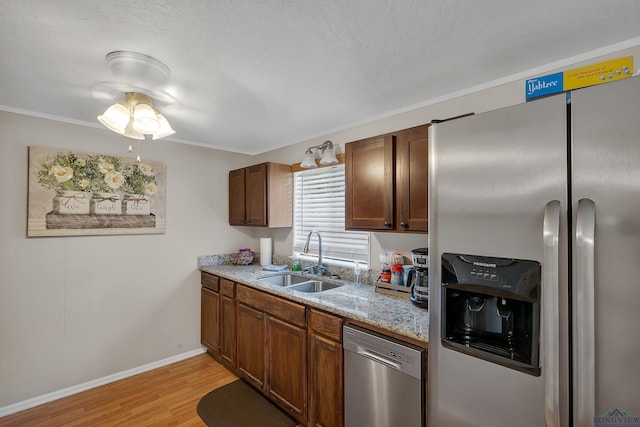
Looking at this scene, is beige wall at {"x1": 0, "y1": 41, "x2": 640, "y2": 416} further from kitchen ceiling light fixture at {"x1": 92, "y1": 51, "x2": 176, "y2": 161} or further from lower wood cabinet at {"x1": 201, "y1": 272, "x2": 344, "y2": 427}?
kitchen ceiling light fixture at {"x1": 92, "y1": 51, "x2": 176, "y2": 161}

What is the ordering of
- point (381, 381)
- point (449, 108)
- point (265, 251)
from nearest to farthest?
1. point (381, 381)
2. point (449, 108)
3. point (265, 251)

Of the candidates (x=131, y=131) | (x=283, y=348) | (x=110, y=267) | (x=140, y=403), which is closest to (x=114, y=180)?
(x=110, y=267)

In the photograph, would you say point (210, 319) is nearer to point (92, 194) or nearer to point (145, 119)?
point (92, 194)

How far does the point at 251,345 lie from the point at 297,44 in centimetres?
233

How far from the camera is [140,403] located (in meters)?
2.50

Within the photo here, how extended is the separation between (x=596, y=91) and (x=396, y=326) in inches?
48.9

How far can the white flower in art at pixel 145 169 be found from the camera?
3.02 m

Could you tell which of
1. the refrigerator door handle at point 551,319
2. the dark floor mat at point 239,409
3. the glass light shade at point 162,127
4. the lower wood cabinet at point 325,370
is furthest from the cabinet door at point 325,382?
the glass light shade at point 162,127

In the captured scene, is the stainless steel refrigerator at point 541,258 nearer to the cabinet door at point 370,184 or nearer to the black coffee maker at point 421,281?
the black coffee maker at point 421,281

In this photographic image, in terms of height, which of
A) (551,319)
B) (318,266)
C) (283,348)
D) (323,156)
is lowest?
(283,348)

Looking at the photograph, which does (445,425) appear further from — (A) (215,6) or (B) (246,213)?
(B) (246,213)

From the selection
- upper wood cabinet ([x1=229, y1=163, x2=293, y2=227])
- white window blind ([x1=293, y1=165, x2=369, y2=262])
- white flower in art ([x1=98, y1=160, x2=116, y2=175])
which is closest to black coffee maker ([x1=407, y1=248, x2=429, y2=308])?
white window blind ([x1=293, y1=165, x2=369, y2=262])

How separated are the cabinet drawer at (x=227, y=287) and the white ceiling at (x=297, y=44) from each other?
1.63 metres

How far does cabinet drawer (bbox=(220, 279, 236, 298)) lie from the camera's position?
9.49 feet
